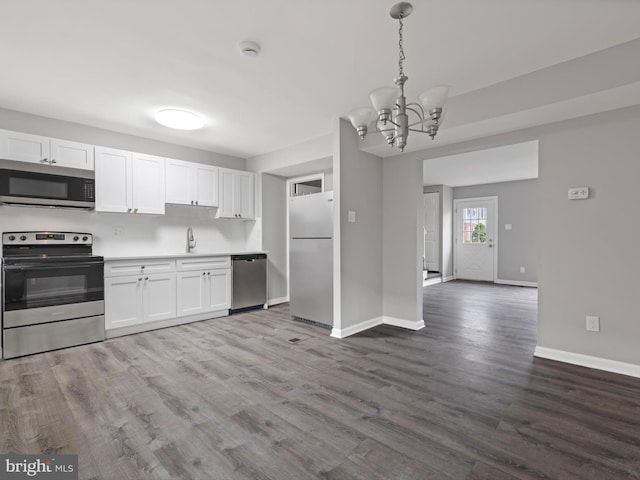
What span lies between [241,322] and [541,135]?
3918mm

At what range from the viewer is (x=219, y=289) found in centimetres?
448

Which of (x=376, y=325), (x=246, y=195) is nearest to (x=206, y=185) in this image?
(x=246, y=195)

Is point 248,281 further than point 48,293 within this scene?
Yes

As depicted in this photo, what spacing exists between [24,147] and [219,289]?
2579 mm

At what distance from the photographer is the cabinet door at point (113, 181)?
3.67 meters

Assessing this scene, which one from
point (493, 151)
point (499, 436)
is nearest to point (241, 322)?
point (499, 436)

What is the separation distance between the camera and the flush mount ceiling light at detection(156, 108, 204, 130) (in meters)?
3.33

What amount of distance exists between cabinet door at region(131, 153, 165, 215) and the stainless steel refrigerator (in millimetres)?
1731

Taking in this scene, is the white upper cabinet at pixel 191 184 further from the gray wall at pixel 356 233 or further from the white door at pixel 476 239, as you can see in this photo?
the white door at pixel 476 239

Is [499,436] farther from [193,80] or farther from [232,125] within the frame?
[232,125]

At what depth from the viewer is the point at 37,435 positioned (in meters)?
1.81

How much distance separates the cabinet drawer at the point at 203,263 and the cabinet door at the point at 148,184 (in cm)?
73

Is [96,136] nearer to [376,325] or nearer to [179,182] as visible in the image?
[179,182]

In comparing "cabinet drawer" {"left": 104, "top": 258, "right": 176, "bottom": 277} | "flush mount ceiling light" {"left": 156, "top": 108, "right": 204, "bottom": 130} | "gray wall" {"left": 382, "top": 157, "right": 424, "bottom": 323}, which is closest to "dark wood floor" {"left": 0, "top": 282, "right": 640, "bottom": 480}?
"gray wall" {"left": 382, "top": 157, "right": 424, "bottom": 323}
